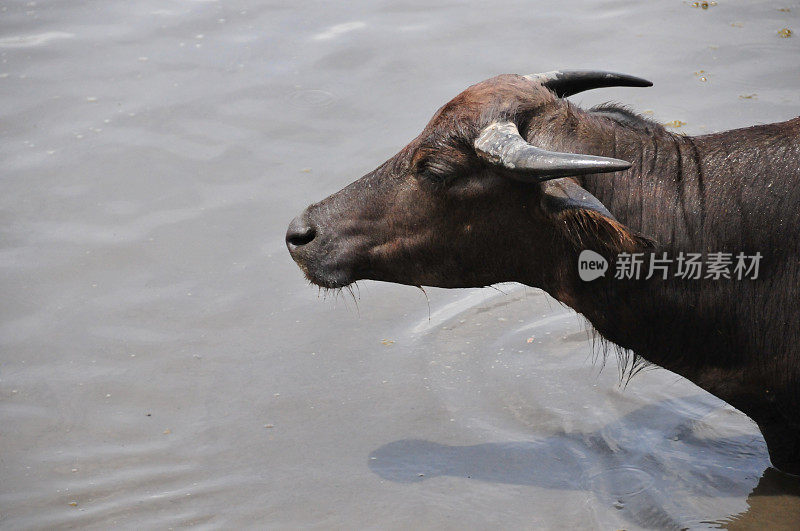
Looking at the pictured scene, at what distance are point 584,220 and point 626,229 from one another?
218 millimetres

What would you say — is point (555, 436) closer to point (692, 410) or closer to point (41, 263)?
point (692, 410)

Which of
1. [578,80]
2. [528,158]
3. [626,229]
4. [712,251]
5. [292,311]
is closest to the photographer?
[528,158]

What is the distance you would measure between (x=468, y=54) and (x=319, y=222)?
5.82m

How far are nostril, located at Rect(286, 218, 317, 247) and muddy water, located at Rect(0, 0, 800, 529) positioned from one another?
57.4 inches

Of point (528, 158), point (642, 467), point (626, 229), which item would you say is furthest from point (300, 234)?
point (642, 467)

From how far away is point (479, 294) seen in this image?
26.5 ft

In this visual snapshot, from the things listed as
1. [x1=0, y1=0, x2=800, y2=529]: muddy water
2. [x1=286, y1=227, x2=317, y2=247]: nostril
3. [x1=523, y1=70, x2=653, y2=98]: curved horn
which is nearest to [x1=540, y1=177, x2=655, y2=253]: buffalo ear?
[x1=523, y1=70, x2=653, y2=98]: curved horn

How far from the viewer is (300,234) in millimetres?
5965

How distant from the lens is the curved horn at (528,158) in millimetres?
4688

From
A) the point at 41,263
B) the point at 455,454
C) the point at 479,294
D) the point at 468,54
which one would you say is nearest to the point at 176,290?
the point at 41,263

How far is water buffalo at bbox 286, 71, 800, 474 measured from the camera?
5398mm

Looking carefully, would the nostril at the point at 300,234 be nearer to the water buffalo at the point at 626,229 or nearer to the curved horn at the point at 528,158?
the water buffalo at the point at 626,229

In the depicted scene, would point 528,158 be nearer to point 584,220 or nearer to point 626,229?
point 584,220

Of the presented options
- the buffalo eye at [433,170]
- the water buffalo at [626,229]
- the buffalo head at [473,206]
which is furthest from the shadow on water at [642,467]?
the buffalo eye at [433,170]
